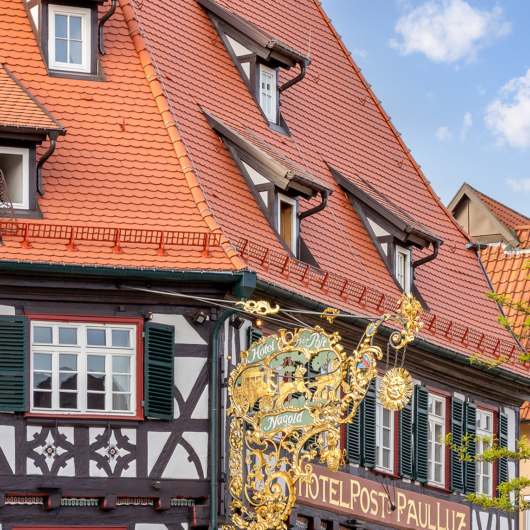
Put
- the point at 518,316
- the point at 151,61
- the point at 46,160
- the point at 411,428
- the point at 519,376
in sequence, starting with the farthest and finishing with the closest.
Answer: the point at 518,316
the point at 519,376
the point at 411,428
the point at 151,61
the point at 46,160

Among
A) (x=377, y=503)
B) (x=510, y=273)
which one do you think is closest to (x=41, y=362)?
(x=377, y=503)

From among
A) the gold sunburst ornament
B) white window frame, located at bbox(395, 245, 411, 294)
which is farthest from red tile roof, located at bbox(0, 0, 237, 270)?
white window frame, located at bbox(395, 245, 411, 294)

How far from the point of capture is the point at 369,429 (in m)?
26.1

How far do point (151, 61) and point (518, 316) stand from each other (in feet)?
41.8

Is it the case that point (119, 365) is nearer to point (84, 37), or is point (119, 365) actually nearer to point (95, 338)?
point (95, 338)

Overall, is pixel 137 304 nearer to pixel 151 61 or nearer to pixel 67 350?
pixel 67 350

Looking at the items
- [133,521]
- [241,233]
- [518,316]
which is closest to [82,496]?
[133,521]

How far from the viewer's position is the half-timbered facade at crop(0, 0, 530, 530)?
71.8 feet

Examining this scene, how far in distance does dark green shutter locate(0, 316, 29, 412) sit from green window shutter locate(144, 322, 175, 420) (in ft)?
5.05

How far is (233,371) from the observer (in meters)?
22.1

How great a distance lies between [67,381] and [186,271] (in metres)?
2.07

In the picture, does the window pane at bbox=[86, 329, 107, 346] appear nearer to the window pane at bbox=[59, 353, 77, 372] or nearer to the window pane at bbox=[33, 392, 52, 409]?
the window pane at bbox=[59, 353, 77, 372]

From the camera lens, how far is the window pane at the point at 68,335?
871 inches

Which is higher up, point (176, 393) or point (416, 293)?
point (416, 293)
